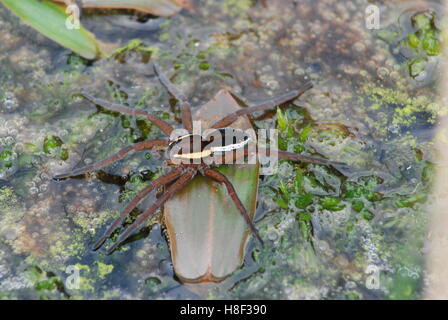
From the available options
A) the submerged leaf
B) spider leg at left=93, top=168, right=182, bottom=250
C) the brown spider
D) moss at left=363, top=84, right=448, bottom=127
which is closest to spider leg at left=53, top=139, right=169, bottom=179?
the brown spider

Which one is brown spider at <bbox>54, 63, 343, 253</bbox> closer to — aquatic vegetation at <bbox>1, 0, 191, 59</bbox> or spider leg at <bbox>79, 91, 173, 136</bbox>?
spider leg at <bbox>79, 91, 173, 136</bbox>

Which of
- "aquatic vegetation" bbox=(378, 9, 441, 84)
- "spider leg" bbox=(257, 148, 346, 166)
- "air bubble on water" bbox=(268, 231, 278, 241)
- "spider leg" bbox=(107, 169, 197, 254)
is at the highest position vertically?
"aquatic vegetation" bbox=(378, 9, 441, 84)

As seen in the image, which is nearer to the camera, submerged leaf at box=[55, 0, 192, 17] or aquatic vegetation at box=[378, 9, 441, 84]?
aquatic vegetation at box=[378, 9, 441, 84]

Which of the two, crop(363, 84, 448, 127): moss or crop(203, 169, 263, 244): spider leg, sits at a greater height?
crop(363, 84, 448, 127): moss

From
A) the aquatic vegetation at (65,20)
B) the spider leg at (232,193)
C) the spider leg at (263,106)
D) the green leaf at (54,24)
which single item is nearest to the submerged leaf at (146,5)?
the aquatic vegetation at (65,20)

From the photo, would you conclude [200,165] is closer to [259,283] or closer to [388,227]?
[259,283]

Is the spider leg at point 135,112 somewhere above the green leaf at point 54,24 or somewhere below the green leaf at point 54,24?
below

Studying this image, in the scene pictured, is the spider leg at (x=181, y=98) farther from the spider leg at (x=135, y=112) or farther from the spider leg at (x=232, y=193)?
the spider leg at (x=232, y=193)
